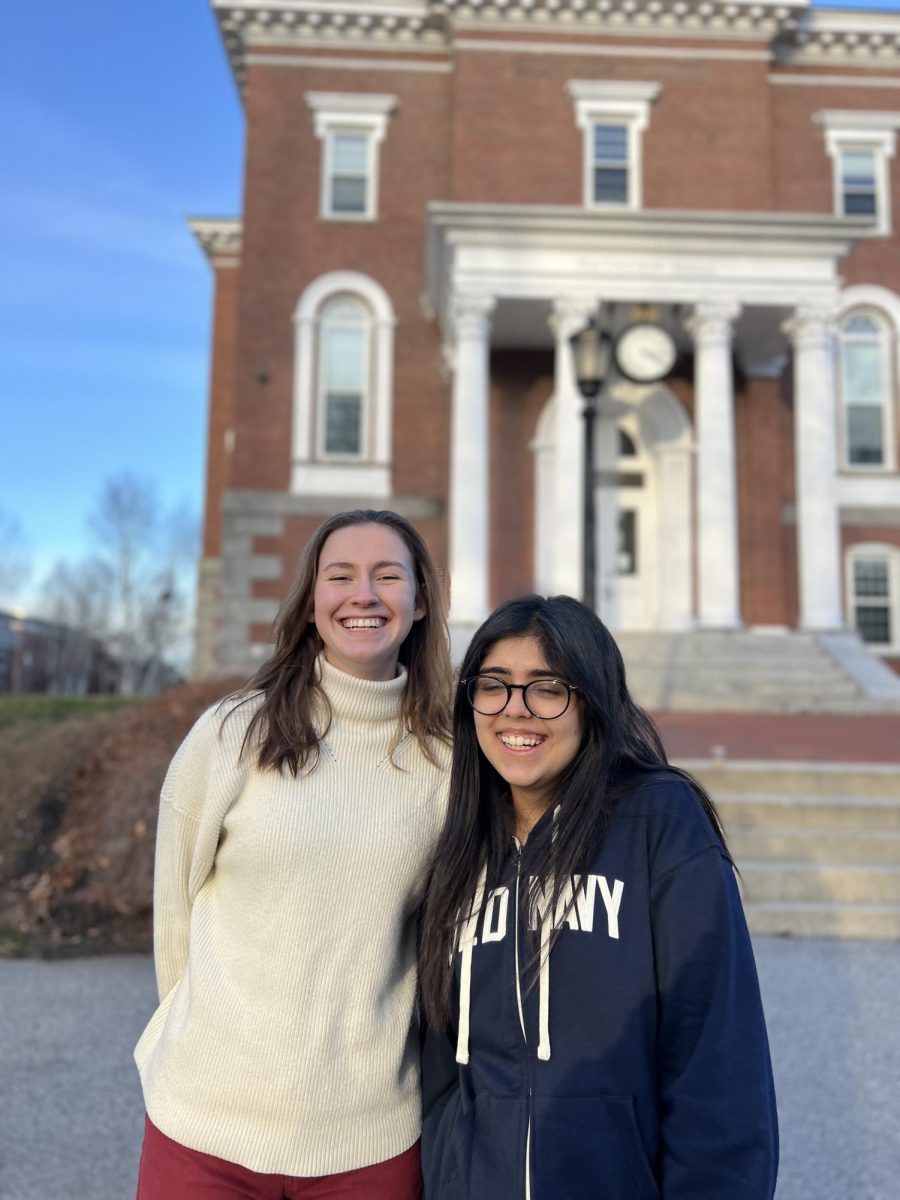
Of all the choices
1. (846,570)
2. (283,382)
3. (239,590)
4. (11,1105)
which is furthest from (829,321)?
(11,1105)

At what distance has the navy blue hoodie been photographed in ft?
5.45

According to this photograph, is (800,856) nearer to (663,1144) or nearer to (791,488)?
(663,1144)

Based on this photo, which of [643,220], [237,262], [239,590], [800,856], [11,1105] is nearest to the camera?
[11,1105]

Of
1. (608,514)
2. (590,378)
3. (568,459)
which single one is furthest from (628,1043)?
(608,514)

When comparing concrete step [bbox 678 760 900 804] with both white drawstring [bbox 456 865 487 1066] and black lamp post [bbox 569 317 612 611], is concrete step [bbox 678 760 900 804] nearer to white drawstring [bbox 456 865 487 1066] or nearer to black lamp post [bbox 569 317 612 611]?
black lamp post [bbox 569 317 612 611]

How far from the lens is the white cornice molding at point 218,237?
79.7 feet

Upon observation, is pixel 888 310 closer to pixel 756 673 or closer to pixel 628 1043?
pixel 756 673

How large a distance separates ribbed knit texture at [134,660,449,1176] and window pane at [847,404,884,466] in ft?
63.5

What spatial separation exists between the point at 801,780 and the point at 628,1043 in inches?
250

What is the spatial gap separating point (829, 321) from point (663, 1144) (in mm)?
16398

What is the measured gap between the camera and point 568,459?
1538 cm

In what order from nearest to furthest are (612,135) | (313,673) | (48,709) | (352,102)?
(313,673) < (48,709) < (612,135) < (352,102)

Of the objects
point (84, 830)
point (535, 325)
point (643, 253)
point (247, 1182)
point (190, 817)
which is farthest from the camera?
point (535, 325)

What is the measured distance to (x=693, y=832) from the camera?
1.77 metres
